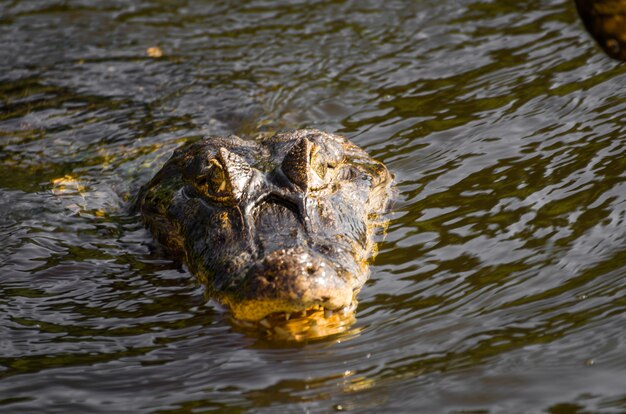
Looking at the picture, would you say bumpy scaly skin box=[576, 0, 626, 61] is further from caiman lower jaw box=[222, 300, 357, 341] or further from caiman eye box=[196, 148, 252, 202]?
caiman eye box=[196, 148, 252, 202]

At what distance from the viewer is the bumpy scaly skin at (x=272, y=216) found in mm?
4109

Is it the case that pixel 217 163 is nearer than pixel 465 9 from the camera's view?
Yes

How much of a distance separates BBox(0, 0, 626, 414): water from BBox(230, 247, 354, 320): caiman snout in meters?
0.18

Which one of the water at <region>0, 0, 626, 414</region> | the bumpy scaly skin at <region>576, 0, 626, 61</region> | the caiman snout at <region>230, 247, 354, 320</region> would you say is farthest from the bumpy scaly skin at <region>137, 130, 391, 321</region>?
the bumpy scaly skin at <region>576, 0, 626, 61</region>

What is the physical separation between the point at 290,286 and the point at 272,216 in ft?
2.68

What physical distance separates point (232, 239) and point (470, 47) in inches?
158

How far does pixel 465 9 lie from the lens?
8703 mm

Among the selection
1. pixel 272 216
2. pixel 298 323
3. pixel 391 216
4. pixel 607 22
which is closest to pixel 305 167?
pixel 272 216

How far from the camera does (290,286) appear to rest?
13.1 feet

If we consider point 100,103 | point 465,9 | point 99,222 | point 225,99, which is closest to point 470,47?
point 465,9

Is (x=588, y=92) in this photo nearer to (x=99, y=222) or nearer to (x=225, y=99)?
(x=225, y=99)

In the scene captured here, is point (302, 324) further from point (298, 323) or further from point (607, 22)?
point (607, 22)

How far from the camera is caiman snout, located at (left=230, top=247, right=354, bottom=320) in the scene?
400 cm

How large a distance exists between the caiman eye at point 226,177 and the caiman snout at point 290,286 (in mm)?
844
